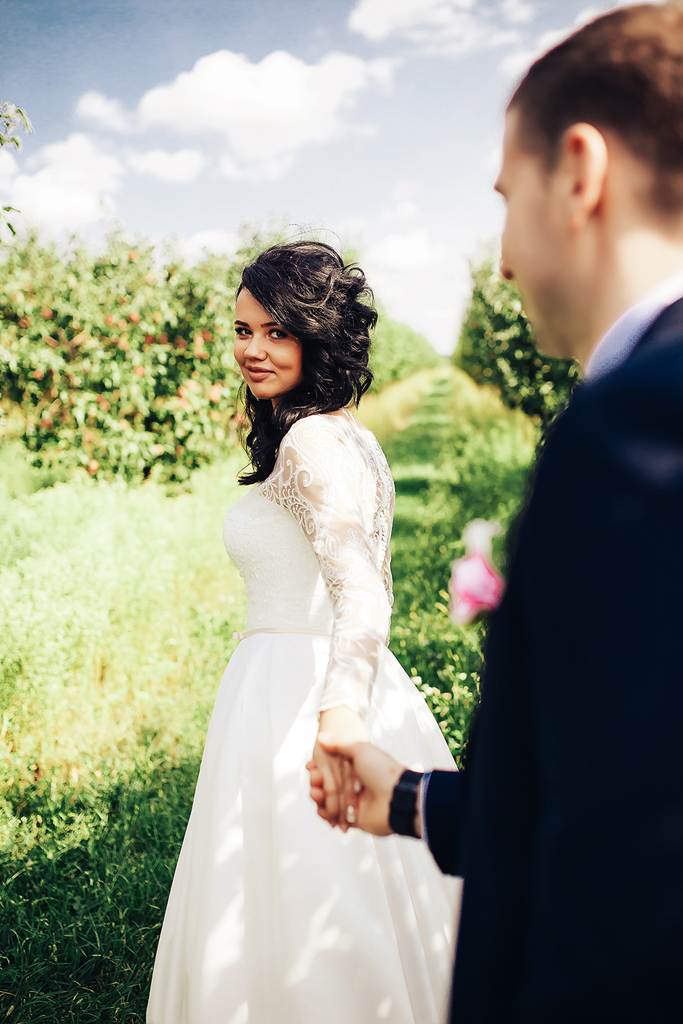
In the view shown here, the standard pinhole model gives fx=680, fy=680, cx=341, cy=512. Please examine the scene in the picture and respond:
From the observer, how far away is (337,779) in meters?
1.19

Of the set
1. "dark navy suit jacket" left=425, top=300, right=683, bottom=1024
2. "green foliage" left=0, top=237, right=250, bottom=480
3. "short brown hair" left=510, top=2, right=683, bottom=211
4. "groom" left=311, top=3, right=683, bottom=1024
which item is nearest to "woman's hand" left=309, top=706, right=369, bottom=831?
"groom" left=311, top=3, right=683, bottom=1024

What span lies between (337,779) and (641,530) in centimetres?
83

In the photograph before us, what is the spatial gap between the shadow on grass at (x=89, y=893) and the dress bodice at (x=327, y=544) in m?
1.44

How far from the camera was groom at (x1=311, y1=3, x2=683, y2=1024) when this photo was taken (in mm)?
540

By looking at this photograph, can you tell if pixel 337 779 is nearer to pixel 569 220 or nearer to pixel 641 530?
pixel 641 530

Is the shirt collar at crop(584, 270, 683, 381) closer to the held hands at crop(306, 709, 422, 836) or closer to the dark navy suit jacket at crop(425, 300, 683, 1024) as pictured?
the dark navy suit jacket at crop(425, 300, 683, 1024)

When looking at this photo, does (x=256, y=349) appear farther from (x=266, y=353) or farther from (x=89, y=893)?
(x=89, y=893)

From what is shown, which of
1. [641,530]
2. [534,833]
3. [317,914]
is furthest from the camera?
[317,914]

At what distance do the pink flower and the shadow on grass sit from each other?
2.35 m

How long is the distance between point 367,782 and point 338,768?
8cm

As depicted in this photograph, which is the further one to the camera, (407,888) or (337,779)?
(407,888)

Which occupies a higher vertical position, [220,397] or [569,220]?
[220,397]

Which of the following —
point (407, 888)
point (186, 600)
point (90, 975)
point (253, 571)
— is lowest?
point (90, 975)

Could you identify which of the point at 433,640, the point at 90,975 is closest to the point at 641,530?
the point at 90,975
